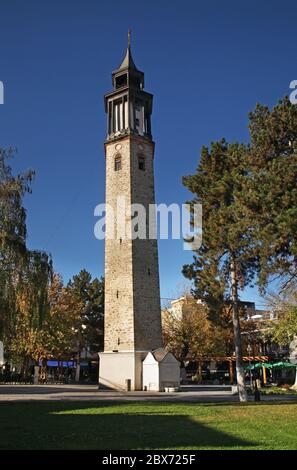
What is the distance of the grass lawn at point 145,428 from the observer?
33.0 feet

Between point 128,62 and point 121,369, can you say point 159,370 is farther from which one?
point 128,62

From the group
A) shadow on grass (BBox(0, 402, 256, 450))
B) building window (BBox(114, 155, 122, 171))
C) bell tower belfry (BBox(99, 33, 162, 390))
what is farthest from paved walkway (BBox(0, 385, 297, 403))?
building window (BBox(114, 155, 122, 171))

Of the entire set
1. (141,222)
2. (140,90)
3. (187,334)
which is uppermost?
(140,90)

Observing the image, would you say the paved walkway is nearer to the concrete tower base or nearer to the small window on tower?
the concrete tower base

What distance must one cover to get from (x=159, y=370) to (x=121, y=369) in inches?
115

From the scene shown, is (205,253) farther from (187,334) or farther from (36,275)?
(187,334)

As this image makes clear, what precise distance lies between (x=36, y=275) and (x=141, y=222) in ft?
52.5

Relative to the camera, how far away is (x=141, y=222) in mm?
37062

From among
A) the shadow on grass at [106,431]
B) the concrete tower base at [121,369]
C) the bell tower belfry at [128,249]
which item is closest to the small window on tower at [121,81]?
the bell tower belfry at [128,249]

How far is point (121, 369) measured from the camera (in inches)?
1342

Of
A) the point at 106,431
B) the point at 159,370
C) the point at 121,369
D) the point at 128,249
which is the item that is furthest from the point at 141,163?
the point at 106,431

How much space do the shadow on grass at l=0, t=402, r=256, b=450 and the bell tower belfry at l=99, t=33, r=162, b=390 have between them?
16852 mm

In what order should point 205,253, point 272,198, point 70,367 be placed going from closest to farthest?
point 272,198 < point 205,253 < point 70,367
